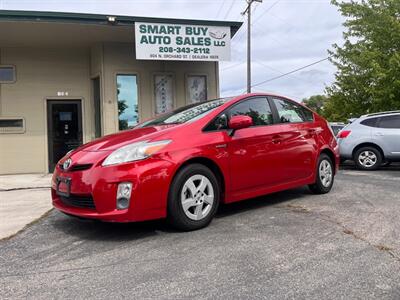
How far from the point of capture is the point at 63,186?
4.96m

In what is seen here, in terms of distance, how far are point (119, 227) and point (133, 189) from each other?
0.93 metres

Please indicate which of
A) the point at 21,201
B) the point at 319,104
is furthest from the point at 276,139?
the point at 319,104

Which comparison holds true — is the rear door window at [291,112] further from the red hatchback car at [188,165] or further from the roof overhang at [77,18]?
the roof overhang at [77,18]

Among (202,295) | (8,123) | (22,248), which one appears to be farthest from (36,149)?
(202,295)

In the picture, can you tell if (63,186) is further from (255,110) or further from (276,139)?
(276,139)

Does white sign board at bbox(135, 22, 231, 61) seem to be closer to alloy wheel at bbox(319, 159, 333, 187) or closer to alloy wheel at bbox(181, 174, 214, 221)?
alloy wheel at bbox(319, 159, 333, 187)

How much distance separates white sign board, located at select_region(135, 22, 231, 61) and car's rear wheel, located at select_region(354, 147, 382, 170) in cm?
420

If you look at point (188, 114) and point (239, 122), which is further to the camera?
point (188, 114)

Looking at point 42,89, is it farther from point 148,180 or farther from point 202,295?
point 202,295

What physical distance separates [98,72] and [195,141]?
24.2 ft

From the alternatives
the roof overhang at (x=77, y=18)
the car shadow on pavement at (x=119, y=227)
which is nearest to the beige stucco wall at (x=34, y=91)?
the roof overhang at (x=77, y=18)

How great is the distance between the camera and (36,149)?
11.9 m

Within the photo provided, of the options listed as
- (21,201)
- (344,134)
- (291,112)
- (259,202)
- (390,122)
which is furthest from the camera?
(344,134)

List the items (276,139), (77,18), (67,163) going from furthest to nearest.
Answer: (77,18) → (276,139) → (67,163)
